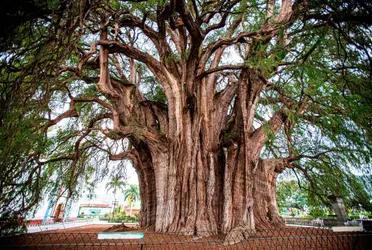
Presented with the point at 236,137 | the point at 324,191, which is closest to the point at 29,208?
the point at 236,137

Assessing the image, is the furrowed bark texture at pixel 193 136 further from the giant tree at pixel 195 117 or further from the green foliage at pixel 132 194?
the green foliage at pixel 132 194

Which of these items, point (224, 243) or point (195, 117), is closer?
point (224, 243)

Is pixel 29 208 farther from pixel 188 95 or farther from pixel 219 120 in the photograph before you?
pixel 219 120

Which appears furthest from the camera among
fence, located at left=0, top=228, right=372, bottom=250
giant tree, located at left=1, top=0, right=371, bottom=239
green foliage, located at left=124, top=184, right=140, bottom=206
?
green foliage, located at left=124, top=184, right=140, bottom=206

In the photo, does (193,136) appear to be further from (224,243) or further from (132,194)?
(132,194)

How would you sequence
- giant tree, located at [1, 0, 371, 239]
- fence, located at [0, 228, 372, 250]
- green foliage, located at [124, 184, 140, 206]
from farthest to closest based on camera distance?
1. green foliage, located at [124, 184, 140, 206]
2. giant tree, located at [1, 0, 371, 239]
3. fence, located at [0, 228, 372, 250]

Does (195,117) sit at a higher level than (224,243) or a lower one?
higher

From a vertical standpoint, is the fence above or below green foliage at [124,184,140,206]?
below

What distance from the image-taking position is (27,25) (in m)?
1.64

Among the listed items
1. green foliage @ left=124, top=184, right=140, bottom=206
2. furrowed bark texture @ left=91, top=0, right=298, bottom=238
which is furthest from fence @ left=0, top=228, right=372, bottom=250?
green foliage @ left=124, top=184, right=140, bottom=206

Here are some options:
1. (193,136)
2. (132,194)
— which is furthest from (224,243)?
(132,194)

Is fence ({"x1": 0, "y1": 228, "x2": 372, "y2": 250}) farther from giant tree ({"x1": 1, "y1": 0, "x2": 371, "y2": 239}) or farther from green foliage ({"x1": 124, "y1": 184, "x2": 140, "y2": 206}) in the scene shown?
green foliage ({"x1": 124, "y1": 184, "x2": 140, "y2": 206})

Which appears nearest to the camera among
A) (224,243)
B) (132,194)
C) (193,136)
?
(224,243)

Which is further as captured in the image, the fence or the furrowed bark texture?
the furrowed bark texture
